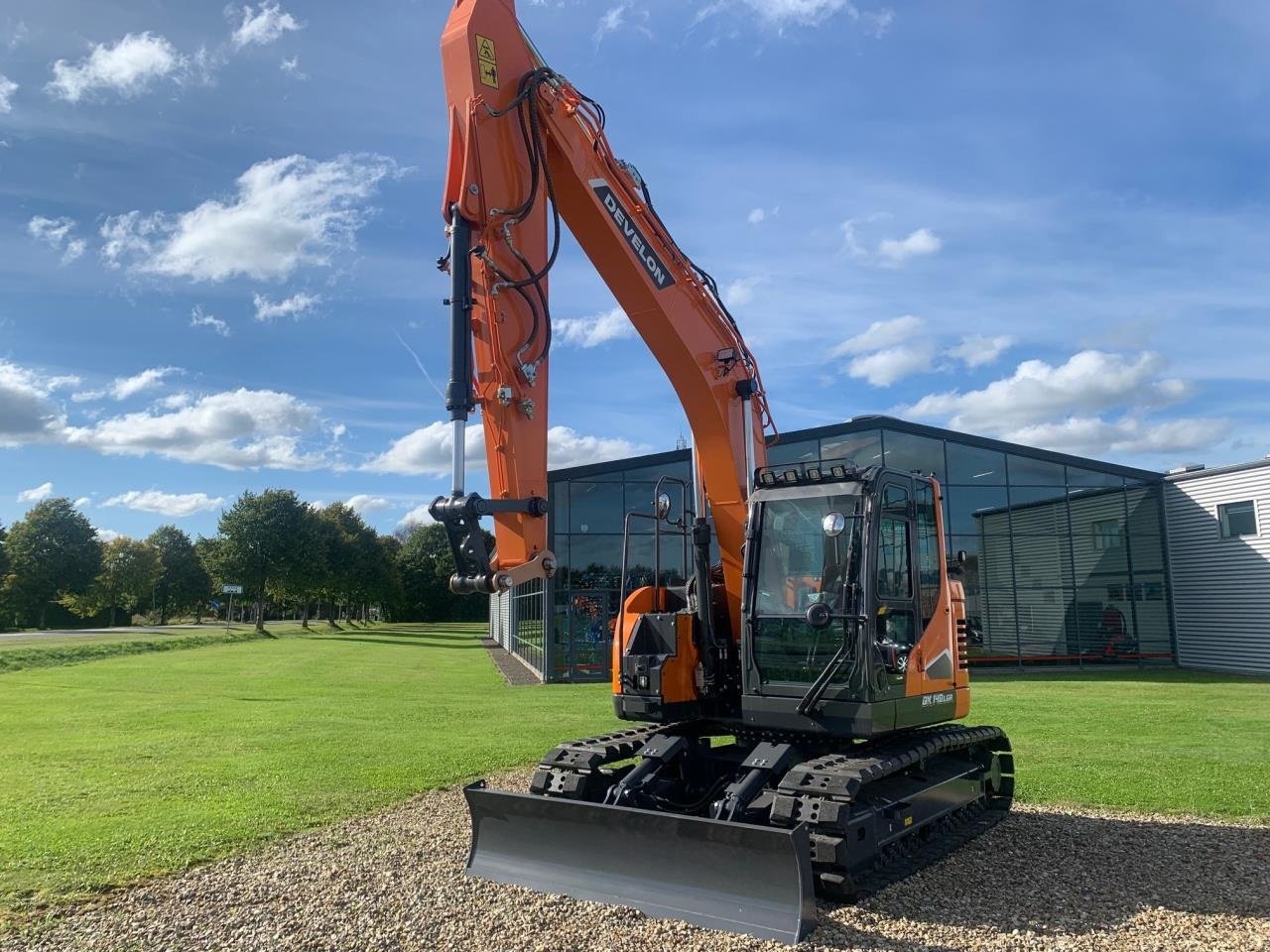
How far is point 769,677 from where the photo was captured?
23.1ft

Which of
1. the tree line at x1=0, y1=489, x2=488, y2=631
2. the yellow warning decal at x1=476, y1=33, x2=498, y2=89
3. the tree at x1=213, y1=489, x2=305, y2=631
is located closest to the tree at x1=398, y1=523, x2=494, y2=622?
the tree line at x1=0, y1=489, x2=488, y2=631

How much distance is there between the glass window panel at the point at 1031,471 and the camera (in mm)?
25969

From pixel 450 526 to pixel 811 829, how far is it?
297 cm

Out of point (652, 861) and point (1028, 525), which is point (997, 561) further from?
point (652, 861)

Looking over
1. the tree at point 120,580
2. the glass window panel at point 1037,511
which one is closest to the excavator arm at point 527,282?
the glass window panel at point 1037,511

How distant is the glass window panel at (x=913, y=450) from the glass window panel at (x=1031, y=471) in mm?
2085

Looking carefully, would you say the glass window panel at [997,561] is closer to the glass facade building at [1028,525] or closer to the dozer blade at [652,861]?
the glass facade building at [1028,525]

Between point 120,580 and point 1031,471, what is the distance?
5915 cm

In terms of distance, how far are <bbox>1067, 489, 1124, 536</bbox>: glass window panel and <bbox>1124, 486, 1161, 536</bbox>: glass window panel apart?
289 mm

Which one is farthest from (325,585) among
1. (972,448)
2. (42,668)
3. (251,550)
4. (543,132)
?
(543,132)

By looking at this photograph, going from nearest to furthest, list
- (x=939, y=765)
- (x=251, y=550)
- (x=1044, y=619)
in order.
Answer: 1. (x=939, y=765)
2. (x=1044, y=619)
3. (x=251, y=550)

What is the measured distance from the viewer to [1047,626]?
25.6 meters

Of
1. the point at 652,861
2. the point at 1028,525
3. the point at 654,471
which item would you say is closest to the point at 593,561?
the point at 654,471

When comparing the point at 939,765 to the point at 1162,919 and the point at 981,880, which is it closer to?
the point at 981,880
